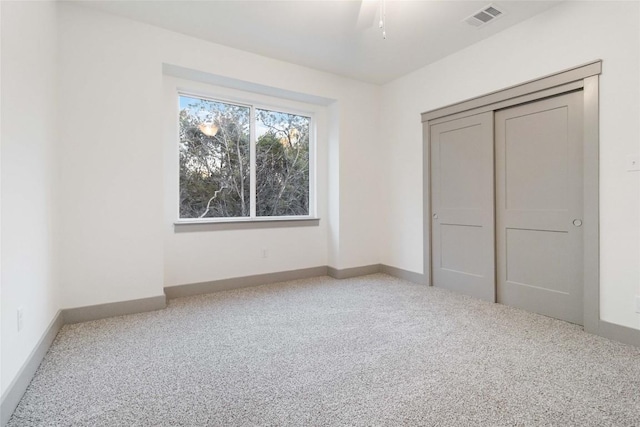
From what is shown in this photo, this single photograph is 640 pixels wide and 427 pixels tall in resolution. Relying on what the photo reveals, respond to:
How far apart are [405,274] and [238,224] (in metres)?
2.20

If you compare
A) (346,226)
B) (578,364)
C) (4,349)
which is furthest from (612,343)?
(4,349)

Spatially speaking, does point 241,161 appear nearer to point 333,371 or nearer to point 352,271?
point 352,271

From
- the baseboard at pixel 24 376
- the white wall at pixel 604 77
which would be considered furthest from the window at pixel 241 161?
the white wall at pixel 604 77

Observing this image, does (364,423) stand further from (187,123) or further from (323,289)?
(187,123)

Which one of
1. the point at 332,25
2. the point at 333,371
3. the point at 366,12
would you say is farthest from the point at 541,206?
the point at 332,25

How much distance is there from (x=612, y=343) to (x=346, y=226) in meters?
2.77

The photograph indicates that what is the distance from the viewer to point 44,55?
2.23 metres

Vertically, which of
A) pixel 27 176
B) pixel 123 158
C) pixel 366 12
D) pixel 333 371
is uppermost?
pixel 366 12

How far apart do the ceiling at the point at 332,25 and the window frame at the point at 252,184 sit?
0.62m

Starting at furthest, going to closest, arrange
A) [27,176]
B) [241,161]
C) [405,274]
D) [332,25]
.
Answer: [405,274], [241,161], [332,25], [27,176]

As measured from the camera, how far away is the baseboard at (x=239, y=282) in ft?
11.3

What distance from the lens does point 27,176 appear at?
74.0 inches

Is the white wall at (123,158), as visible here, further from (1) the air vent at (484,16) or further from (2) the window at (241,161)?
(1) the air vent at (484,16)

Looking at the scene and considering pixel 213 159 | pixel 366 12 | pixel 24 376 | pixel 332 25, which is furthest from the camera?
pixel 213 159
